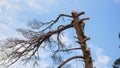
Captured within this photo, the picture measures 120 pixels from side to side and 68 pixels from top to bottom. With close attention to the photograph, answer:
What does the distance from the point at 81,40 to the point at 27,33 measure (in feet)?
7.81

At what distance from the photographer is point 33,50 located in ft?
47.7

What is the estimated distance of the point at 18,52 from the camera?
1412 centimetres

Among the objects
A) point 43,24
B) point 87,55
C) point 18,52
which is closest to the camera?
point 87,55

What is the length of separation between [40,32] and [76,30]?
5.85 feet

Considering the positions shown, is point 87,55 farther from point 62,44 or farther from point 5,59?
point 5,59

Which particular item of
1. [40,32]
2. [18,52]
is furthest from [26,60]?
[40,32]

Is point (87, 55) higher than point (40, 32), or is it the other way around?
point (40, 32)

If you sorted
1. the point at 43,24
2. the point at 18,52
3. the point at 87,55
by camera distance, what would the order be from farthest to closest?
the point at 43,24 < the point at 18,52 < the point at 87,55

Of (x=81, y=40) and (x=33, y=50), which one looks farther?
(x=33, y=50)

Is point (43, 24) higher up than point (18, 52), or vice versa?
point (43, 24)

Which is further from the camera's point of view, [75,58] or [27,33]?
[27,33]

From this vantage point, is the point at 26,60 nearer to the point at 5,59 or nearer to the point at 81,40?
the point at 5,59

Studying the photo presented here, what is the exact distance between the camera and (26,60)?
14.1 meters

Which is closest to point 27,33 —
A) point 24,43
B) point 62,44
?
point 24,43
